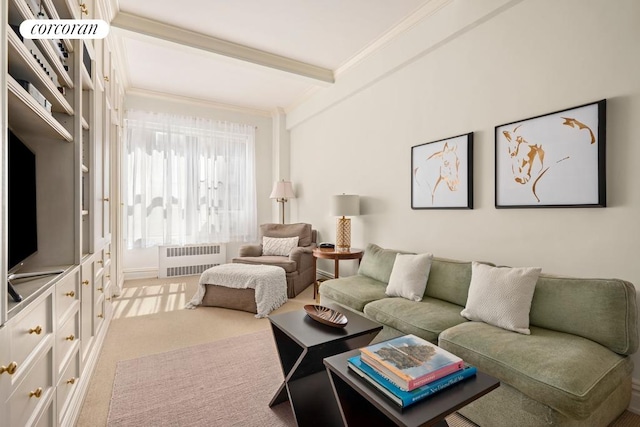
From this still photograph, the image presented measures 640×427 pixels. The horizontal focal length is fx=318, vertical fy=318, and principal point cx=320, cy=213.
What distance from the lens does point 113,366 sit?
230cm

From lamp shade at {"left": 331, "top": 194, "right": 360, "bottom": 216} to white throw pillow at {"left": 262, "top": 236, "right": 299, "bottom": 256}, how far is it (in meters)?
1.17

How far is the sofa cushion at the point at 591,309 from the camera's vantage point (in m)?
1.61

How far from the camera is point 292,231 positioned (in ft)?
15.8

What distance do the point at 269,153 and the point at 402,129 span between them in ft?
10.3

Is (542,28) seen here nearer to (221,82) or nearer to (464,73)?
(464,73)

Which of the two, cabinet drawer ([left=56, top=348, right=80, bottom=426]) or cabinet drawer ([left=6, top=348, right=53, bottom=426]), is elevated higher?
cabinet drawer ([left=6, top=348, right=53, bottom=426])

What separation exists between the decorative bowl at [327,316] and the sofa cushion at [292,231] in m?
2.66

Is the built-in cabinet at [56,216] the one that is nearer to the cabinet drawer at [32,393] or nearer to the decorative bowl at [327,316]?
the cabinet drawer at [32,393]

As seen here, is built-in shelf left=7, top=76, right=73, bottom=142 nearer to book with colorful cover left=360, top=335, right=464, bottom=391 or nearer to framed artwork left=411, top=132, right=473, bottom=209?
book with colorful cover left=360, top=335, right=464, bottom=391

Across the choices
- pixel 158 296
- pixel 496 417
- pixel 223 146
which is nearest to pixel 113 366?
pixel 158 296

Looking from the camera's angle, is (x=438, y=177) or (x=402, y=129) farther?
(x=402, y=129)

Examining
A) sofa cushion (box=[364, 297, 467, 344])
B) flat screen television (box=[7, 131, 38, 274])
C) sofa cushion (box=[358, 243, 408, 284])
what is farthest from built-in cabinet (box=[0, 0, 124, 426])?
sofa cushion (box=[358, 243, 408, 284])

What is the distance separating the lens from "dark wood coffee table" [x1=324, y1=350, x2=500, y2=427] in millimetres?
1053

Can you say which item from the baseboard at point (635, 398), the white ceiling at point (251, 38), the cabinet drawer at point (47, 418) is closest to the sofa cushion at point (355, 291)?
the baseboard at point (635, 398)
